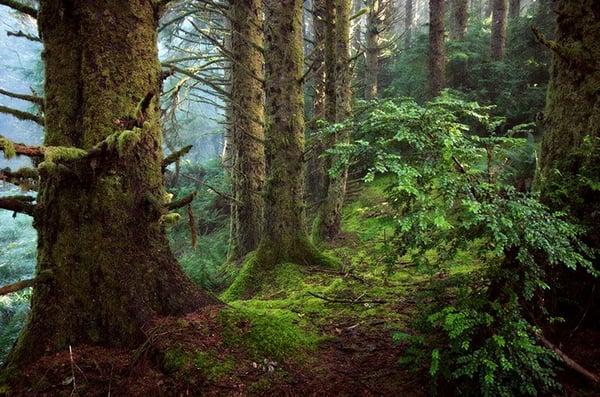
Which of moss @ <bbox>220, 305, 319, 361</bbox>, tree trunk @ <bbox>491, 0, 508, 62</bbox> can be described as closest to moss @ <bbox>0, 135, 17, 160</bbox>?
moss @ <bbox>220, 305, 319, 361</bbox>

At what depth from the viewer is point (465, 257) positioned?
5.78 m

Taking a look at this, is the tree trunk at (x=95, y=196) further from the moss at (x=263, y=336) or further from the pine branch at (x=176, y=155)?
the moss at (x=263, y=336)

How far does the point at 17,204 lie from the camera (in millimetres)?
2488

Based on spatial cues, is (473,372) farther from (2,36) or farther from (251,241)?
(2,36)

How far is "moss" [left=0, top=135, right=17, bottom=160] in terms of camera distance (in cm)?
175

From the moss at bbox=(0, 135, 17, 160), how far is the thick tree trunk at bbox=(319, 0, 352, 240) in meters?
6.59

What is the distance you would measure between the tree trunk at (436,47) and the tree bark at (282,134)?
257 inches

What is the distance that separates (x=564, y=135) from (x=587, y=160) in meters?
0.42

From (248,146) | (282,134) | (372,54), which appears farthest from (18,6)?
(372,54)

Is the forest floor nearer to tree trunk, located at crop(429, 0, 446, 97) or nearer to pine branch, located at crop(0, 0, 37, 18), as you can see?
pine branch, located at crop(0, 0, 37, 18)

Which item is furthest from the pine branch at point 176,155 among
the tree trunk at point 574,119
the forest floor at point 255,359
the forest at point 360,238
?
the tree trunk at point 574,119

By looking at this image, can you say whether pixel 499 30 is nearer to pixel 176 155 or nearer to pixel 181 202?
pixel 176 155

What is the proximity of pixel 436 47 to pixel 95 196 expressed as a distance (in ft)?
35.6

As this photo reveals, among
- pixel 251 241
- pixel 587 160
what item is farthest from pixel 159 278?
pixel 251 241
